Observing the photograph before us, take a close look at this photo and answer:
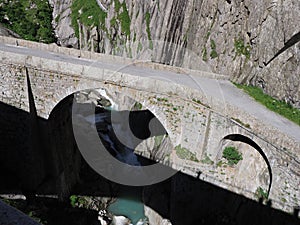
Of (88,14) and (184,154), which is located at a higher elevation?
(88,14)

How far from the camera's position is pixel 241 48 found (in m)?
14.7

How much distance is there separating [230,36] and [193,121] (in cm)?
584

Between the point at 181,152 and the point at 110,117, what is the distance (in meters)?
14.1

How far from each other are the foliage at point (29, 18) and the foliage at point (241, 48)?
25.5 m

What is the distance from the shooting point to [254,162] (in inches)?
444

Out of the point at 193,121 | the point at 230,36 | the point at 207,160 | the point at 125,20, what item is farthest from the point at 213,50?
the point at 125,20

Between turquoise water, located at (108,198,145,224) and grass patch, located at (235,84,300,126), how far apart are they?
382 inches

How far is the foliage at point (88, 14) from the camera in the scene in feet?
108

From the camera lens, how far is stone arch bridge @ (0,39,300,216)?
1020 centimetres

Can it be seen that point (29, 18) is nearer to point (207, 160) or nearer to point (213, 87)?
point (213, 87)

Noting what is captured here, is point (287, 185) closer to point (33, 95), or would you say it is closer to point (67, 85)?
point (67, 85)

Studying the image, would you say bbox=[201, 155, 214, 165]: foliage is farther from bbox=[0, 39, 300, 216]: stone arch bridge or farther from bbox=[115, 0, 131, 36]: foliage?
bbox=[115, 0, 131, 36]: foliage

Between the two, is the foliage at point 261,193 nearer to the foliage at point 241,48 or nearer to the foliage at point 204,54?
the foliage at point 241,48

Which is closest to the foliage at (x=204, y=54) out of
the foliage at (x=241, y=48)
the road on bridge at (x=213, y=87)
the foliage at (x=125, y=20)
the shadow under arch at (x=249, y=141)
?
the foliage at (x=241, y=48)
